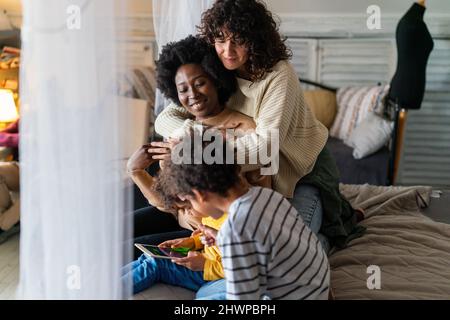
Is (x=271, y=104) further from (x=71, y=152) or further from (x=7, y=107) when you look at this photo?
(x=7, y=107)

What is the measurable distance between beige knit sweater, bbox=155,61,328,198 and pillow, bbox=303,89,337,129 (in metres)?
1.72

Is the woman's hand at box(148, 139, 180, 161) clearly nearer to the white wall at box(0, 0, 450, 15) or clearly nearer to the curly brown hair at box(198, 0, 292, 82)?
the curly brown hair at box(198, 0, 292, 82)

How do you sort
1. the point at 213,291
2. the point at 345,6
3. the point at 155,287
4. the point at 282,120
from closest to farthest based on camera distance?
the point at 213,291
the point at 155,287
the point at 282,120
the point at 345,6

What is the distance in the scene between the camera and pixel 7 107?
3125 mm

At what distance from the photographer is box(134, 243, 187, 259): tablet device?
1.52 metres

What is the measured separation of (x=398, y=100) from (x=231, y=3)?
1.78m

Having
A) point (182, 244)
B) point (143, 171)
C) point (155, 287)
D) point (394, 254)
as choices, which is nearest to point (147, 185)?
point (143, 171)

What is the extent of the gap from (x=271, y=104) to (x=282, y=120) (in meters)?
0.06

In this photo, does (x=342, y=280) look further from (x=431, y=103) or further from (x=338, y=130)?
(x=431, y=103)

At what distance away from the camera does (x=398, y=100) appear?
10.4 feet

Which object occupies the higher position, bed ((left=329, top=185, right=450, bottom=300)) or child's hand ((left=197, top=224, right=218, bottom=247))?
child's hand ((left=197, top=224, right=218, bottom=247))

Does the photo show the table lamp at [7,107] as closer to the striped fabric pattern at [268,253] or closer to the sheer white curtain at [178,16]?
the sheer white curtain at [178,16]

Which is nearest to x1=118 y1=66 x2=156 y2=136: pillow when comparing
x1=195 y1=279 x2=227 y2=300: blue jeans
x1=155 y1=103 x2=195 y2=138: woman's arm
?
x1=155 y1=103 x2=195 y2=138: woman's arm

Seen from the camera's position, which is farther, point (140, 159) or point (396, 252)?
point (396, 252)
